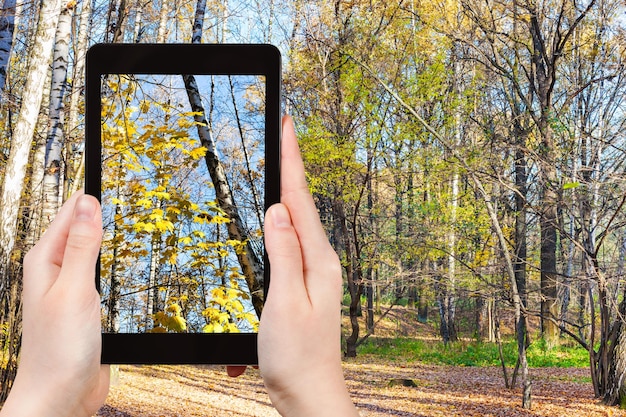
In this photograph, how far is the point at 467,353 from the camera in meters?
11.2

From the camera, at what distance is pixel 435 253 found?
10.4m

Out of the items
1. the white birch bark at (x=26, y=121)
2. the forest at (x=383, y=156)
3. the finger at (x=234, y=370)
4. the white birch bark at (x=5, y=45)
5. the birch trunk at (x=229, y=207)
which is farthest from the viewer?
the white birch bark at (x=5, y=45)

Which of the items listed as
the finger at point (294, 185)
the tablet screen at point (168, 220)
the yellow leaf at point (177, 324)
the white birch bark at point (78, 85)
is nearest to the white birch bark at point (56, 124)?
the white birch bark at point (78, 85)

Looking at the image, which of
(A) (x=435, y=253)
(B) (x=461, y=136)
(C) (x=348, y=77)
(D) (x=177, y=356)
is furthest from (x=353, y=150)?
(D) (x=177, y=356)

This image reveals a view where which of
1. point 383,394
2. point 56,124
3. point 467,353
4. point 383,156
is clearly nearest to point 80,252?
point 56,124

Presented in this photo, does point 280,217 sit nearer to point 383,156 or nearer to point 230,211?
point 230,211

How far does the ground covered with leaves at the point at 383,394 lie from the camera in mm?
6504

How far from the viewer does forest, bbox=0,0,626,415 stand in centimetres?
214

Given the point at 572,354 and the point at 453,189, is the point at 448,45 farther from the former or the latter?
the point at 572,354

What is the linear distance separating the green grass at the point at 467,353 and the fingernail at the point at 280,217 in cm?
1022

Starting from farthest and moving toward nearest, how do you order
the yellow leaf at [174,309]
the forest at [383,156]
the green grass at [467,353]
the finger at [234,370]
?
the green grass at [467,353] < the forest at [383,156] < the yellow leaf at [174,309] < the finger at [234,370]

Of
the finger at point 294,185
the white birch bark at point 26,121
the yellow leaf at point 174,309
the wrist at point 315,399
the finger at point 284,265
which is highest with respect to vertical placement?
the white birch bark at point 26,121

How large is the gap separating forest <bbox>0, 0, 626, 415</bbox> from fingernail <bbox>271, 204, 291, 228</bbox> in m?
0.35

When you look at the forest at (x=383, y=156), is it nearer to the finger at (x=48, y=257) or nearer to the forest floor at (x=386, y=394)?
the finger at (x=48, y=257)
